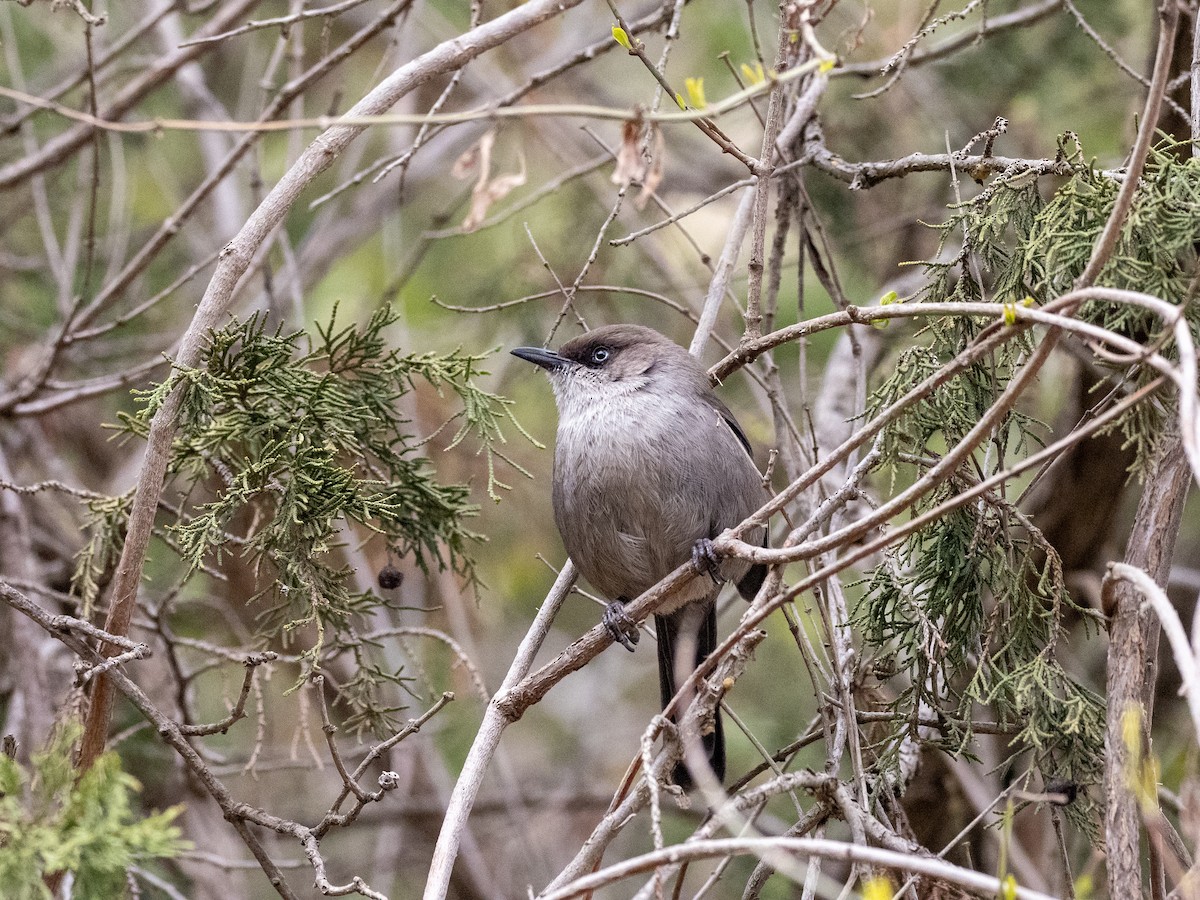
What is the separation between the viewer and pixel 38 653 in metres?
4.70

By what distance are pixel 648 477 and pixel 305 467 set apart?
1.44 metres

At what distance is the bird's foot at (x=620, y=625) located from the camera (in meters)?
3.97

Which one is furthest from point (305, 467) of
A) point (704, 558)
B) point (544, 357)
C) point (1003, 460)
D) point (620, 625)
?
point (1003, 460)

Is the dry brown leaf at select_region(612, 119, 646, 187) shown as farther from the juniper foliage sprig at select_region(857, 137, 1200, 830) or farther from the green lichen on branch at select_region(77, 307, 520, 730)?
the green lichen on branch at select_region(77, 307, 520, 730)

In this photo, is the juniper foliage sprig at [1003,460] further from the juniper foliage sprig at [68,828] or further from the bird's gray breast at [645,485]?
the juniper foliage sprig at [68,828]

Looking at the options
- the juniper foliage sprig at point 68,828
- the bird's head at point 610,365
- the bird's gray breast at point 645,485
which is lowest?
the juniper foliage sprig at point 68,828

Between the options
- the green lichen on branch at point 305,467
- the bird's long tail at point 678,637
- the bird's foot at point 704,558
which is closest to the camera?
the green lichen on branch at point 305,467

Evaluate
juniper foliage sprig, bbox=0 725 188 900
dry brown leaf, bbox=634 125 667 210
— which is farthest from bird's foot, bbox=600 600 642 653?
juniper foliage sprig, bbox=0 725 188 900

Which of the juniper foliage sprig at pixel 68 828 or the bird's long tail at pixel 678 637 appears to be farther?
the bird's long tail at pixel 678 637

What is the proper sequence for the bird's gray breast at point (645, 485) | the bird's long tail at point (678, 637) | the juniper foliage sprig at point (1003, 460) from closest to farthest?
1. the juniper foliage sprig at point (1003, 460)
2. the bird's gray breast at point (645, 485)
3. the bird's long tail at point (678, 637)

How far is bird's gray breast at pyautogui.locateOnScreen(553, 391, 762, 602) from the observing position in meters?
4.50

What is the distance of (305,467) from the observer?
3508 millimetres

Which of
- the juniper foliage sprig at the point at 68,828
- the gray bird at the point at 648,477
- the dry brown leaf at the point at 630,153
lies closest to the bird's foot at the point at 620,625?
the gray bird at the point at 648,477

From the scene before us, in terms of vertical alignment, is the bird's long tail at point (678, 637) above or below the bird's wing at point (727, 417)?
below
